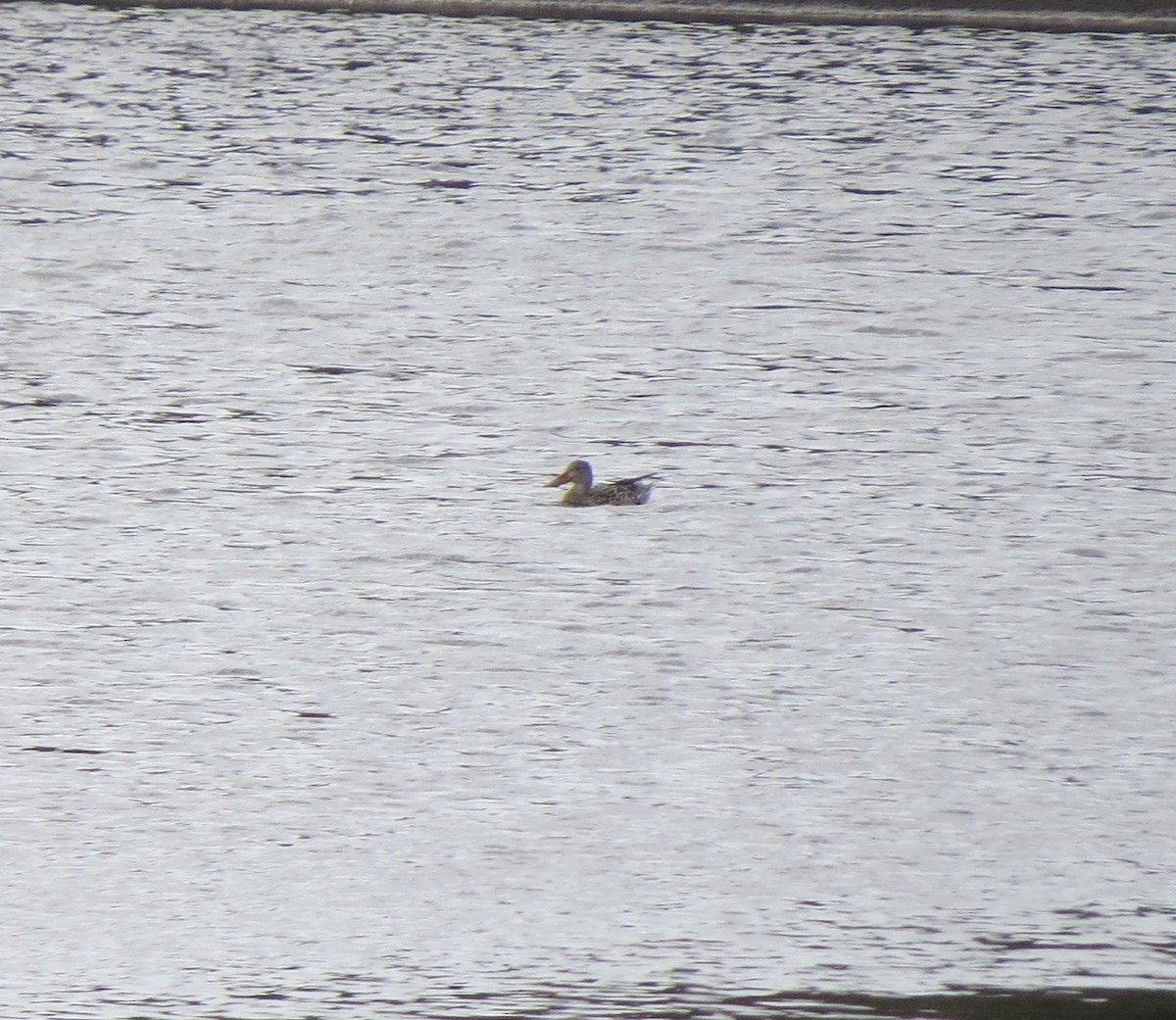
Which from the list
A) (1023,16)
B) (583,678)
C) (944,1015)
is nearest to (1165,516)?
(583,678)

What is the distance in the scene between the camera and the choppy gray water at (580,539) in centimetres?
406

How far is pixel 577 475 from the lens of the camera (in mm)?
6371

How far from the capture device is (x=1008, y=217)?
9.24m

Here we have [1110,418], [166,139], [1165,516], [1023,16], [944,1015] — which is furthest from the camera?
[1023,16]

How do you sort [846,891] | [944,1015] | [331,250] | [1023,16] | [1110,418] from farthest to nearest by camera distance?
[1023,16] < [331,250] < [1110,418] < [846,891] < [944,1015]

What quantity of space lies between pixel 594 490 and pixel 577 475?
110 millimetres

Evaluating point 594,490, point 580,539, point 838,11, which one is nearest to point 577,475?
point 594,490

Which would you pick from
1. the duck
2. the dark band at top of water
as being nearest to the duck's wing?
the duck

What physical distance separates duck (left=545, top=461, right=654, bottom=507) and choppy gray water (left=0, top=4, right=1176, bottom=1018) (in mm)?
82

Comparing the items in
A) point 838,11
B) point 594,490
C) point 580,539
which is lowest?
point 580,539

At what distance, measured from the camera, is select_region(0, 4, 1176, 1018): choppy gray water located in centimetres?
406

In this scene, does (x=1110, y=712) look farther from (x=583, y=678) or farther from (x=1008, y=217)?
(x=1008, y=217)

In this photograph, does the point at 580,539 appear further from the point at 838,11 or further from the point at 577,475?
the point at 838,11

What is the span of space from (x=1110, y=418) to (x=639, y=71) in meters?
5.13
